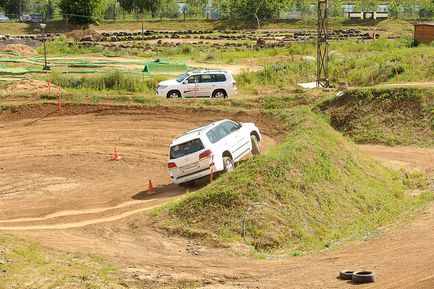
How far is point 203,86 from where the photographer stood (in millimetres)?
41156

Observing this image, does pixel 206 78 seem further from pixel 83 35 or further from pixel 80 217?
pixel 83 35

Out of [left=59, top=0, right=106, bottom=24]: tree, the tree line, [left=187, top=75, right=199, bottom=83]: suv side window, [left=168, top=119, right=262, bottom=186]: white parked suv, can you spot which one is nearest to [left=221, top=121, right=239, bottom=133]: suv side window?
[left=168, top=119, right=262, bottom=186]: white parked suv

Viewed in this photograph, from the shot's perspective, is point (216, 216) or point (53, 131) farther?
point (53, 131)

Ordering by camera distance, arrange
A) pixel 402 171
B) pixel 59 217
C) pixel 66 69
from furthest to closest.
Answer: pixel 66 69 < pixel 402 171 < pixel 59 217

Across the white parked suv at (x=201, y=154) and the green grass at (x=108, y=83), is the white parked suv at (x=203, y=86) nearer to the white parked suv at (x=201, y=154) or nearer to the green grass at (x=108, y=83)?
the green grass at (x=108, y=83)

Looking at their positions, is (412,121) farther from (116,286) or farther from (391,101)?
(116,286)

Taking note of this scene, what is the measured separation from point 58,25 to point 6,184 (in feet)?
250

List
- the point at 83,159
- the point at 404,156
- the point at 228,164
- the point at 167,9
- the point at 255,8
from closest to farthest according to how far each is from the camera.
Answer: the point at 228,164
the point at 83,159
the point at 404,156
the point at 255,8
the point at 167,9

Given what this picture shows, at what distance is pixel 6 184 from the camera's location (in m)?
27.4

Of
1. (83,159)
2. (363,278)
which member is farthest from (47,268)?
(83,159)

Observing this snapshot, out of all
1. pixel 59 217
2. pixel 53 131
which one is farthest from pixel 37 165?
pixel 59 217

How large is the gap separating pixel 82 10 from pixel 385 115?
68.7 metres

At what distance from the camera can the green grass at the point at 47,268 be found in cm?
1428

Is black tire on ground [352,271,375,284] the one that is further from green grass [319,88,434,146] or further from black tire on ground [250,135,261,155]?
green grass [319,88,434,146]
